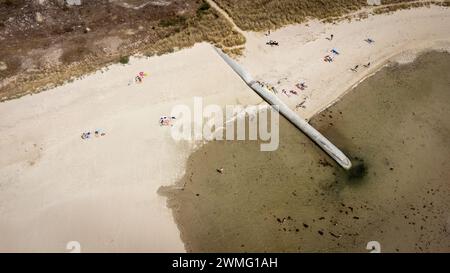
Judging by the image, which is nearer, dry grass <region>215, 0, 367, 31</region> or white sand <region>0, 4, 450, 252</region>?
white sand <region>0, 4, 450, 252</region>

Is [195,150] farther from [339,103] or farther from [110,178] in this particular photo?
[339,103]

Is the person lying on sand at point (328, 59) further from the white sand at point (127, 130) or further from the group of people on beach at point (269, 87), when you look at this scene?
the group of people on beach at point (269, 87)

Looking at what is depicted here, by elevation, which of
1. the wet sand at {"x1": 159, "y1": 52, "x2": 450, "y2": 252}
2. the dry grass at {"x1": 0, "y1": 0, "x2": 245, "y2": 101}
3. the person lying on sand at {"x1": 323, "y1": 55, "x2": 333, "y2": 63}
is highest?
the dry grass at {"x1": 0, "y1": 0, "x2": 245, "y2": 101}

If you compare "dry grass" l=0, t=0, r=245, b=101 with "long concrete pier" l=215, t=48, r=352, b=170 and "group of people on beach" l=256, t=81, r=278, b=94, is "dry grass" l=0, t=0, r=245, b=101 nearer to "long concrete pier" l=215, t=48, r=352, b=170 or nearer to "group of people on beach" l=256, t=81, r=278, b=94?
"long concrete pier" l=215, t=48, r=352, b=170

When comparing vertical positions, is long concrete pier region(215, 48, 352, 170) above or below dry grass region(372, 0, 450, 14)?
below

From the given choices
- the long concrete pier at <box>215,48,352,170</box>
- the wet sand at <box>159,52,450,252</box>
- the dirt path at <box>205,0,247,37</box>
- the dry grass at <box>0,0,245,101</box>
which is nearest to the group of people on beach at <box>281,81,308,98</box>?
the long concrete pier at <box>215,48,352,170</box>

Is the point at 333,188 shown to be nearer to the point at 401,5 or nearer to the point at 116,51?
the point at 116,51
